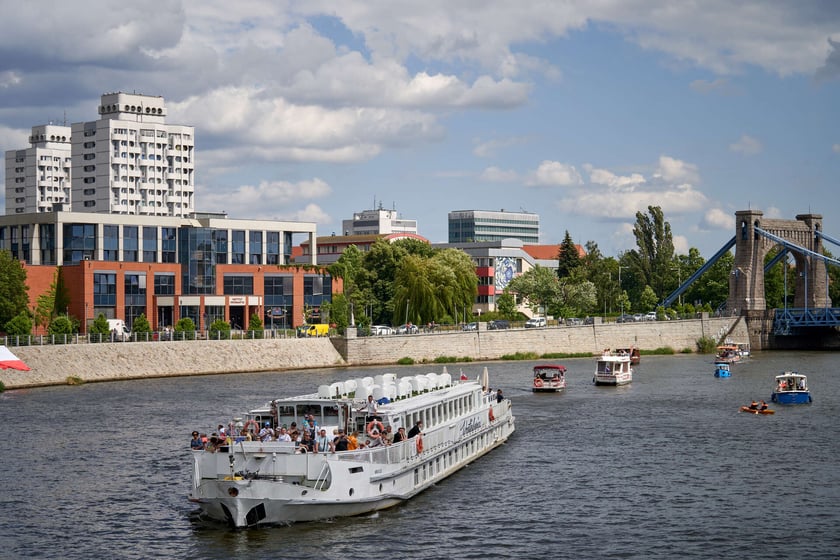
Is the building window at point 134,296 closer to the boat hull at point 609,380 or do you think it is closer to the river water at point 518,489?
the river water at point 518,489

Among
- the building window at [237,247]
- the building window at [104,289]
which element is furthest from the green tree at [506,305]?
the building window at [104,289]

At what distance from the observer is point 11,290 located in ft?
354

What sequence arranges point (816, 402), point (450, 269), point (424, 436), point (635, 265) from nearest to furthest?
point (424, 436)
point (816, 402)
point (450, 269)
point (635, 265)

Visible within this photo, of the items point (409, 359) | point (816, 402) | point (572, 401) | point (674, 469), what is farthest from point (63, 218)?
point (674, 469)

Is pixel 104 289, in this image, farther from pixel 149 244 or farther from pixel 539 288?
pixel 539 288

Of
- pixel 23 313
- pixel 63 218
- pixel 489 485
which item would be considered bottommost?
pixel 489 485

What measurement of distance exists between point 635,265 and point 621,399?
10563 cm

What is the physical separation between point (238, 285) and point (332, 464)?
94.9 meters

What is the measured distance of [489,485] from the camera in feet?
162

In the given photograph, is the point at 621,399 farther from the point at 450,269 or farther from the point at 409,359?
the point at 450,269

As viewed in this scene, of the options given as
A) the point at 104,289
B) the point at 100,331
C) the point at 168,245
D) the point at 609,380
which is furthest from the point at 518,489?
the point at 168,245

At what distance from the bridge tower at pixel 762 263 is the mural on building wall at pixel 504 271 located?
1554 inches

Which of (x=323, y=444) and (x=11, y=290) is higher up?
(x=11, y=290)

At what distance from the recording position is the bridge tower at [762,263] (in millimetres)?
154750
